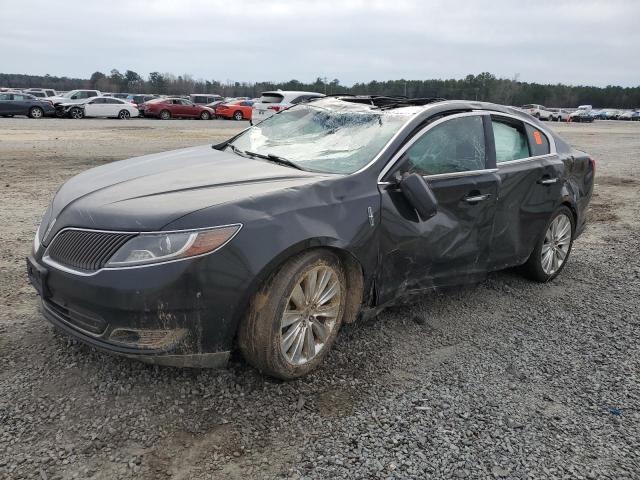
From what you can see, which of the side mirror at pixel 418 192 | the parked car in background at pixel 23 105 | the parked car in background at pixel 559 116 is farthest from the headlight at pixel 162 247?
the parked car in background at pixel 559 116

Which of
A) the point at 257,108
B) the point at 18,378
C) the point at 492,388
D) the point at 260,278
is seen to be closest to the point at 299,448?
the point at 260,278

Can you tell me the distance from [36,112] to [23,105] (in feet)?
2.16

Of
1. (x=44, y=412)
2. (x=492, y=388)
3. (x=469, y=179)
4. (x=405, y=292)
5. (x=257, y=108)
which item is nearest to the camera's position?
(x=44, y=412)

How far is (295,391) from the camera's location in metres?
3.13

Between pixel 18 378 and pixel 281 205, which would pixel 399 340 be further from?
pixel 18 378

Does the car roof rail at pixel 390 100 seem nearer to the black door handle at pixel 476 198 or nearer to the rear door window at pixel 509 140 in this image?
the rear door window at pixel 509 140

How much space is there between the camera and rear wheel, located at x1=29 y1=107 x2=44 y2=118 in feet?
91.3

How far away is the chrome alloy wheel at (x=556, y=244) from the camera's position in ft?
16.5

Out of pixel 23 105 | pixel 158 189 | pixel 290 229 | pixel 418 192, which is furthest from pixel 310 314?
pixel 23 105

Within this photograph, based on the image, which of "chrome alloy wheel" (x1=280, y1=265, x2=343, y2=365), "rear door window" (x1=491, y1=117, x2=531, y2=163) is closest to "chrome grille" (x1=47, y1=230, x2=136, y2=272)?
"chrome alloy wheel" (x1=280, y1=265, x2=343, y2=365)

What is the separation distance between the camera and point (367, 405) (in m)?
3.04

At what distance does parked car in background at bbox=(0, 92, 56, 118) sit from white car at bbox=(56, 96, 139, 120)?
110cm

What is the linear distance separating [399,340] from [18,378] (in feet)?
7.82

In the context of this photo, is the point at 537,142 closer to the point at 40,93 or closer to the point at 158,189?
the point at 158,189
